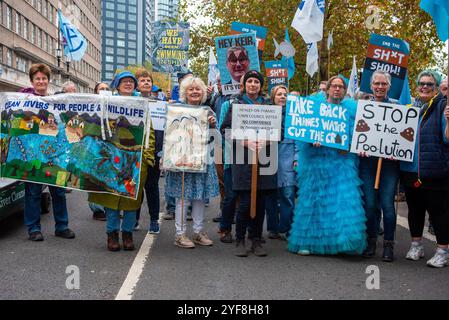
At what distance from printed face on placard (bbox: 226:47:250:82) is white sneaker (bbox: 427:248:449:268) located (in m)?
3.90

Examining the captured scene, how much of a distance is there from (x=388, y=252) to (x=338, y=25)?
52.2 feet

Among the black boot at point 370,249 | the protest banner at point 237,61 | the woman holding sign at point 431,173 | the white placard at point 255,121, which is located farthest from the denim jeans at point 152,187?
the woman holding sign at point 431,173

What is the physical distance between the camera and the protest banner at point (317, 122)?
222 inches

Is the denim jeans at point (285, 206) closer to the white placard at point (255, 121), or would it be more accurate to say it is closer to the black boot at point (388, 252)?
the white placard at point (255, 121)

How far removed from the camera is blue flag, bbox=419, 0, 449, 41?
17.4 feet

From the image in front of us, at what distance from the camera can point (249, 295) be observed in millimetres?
4266

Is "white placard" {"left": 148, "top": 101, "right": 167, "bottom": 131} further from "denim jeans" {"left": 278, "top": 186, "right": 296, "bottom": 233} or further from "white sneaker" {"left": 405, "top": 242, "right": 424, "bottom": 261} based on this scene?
"white sneaker" {"left": 405, "top": 242, "right": 424, "bottom": 261}

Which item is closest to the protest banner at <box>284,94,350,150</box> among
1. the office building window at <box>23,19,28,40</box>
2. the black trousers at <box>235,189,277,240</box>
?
the black trousers at <box>235,189,277,240</box>

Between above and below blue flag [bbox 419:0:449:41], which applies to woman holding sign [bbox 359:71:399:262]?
below

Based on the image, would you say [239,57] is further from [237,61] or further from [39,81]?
[39,81]

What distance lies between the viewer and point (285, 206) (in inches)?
264

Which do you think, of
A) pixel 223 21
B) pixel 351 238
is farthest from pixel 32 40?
pixel 351 238

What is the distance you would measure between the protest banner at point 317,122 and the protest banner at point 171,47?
9248 mm
